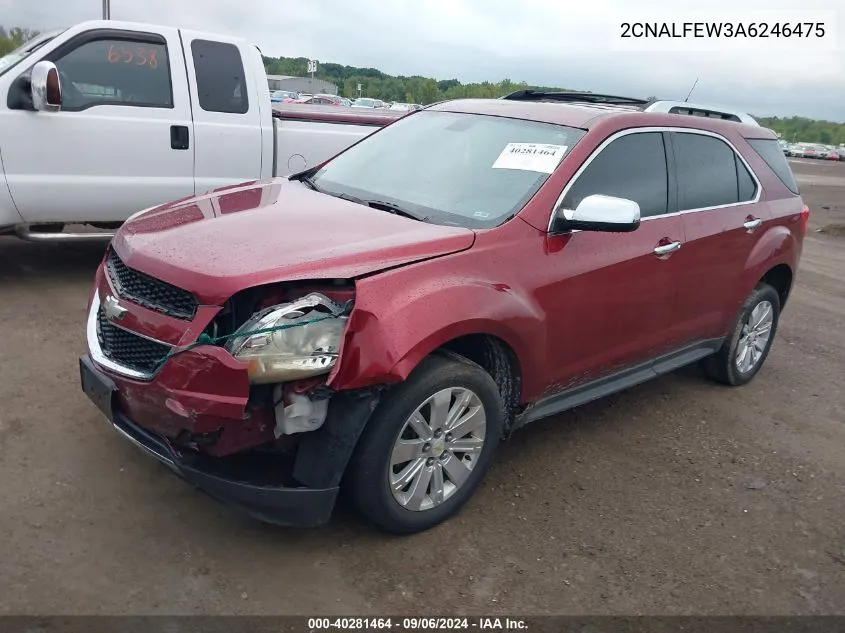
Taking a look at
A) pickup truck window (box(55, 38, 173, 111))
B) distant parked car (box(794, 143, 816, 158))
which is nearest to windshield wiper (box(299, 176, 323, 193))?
pickup truck window (box(55, 38, 173, 111))

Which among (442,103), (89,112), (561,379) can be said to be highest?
(442,103)

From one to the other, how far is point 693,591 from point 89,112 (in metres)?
5.36

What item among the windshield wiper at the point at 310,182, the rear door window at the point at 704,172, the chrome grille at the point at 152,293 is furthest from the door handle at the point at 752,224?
the chrome grille at the point at 152,293

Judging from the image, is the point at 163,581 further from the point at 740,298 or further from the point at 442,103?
the point at 740,298

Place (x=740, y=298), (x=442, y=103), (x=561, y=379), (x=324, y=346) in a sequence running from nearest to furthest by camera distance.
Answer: (x=324, y=346), (x=561, y=379), (x=442, y=103), (x=740, y=298)

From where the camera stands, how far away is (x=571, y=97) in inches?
200

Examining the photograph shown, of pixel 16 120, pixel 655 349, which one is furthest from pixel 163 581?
pixel 16 120

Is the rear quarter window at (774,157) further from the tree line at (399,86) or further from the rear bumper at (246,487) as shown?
the tree line at (399,86)

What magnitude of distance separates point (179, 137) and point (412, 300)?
4.18 m

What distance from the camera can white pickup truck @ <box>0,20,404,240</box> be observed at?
5684 millimetres

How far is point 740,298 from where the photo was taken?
493 centimetres

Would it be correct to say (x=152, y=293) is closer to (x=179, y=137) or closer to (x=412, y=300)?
(x=412, y=300)

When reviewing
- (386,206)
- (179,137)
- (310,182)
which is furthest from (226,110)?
(386,206)

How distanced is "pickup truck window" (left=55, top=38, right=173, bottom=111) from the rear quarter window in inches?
178
